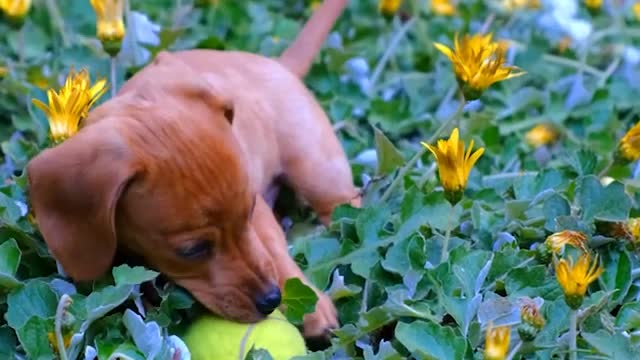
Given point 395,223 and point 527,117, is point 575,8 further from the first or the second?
point 395,223

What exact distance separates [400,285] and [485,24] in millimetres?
1511

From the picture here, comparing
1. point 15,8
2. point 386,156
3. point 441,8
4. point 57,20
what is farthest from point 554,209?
point 57,20

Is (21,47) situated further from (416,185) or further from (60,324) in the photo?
(60,324)

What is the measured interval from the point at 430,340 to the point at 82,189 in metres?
0.67

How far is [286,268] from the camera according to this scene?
8.52ft

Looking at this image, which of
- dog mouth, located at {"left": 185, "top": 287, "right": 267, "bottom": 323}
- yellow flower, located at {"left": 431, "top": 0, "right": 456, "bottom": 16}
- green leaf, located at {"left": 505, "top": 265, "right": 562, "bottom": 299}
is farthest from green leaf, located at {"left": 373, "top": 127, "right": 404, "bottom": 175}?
yellow flower, located at {"left": 431, "top": 0, "right": 456, "bottom": 16}

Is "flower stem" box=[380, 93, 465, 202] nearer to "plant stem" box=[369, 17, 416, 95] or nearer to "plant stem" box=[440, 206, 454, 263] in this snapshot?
"plant stem" box=[440, 206, 454, 263]

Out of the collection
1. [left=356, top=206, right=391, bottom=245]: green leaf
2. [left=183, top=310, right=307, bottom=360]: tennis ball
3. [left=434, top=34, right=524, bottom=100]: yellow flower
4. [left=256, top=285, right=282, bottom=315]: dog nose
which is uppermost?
[left=434, top=34, right=524, bottom=100]: yellow flower

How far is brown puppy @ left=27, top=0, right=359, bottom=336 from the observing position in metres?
2.26

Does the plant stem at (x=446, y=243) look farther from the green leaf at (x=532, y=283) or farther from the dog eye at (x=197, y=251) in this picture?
the dog eye at (x=197, y=251)

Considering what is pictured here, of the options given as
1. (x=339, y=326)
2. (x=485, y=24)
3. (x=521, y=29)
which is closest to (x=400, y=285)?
(x=339, y=326)

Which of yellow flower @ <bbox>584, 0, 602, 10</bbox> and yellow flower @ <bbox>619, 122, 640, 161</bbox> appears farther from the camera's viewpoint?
yellow flower @ <bbox>584, 0, 602, 10</bbox>

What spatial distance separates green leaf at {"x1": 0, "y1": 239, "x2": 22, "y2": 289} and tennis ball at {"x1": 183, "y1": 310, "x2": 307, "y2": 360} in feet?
1.12

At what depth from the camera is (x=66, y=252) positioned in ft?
7.68
